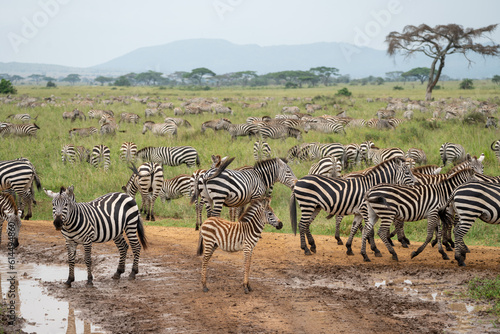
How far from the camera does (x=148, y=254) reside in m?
8.77

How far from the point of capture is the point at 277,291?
6816mm

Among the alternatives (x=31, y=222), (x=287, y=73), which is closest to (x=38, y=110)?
(x=31, y=222)

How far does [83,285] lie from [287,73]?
288 feet

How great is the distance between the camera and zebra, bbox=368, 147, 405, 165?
1396 cm

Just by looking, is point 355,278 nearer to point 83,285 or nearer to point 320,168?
point 83,285

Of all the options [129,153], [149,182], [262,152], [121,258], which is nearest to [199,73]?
[129,153]

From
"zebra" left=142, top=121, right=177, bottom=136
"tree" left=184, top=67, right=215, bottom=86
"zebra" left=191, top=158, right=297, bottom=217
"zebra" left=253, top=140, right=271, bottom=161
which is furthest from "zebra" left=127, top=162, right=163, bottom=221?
"tree" left=184, top=67, right=215, bottom=86

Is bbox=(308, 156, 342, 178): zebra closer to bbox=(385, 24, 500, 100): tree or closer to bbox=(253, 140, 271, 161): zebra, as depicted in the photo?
bbox=(253, 140, 271, 161): zebra

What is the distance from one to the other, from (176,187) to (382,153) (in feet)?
19.4

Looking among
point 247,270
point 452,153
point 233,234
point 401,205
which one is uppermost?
point 452,153

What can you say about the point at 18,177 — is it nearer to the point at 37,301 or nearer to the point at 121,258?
the point at 121,258

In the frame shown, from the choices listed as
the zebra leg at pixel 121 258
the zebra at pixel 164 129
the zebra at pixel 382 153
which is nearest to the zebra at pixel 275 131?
the zebra at pixel 164 129

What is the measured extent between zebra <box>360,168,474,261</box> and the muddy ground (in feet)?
1.46

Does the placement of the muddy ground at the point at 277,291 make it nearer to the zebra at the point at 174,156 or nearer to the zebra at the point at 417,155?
the zebra at the point at 417,155
